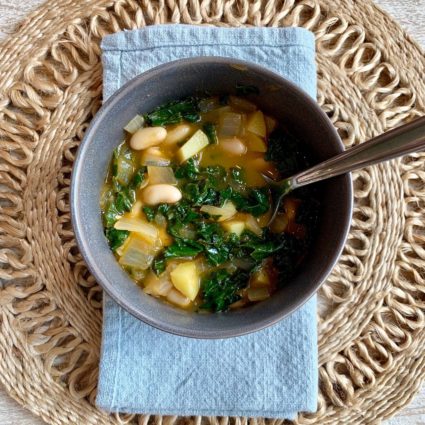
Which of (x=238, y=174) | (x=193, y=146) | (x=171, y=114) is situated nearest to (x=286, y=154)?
(x=238, y=174)

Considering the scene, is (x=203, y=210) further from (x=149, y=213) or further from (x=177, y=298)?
(x=177, y=298)

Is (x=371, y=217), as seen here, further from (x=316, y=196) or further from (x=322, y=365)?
(x=322, y=365)

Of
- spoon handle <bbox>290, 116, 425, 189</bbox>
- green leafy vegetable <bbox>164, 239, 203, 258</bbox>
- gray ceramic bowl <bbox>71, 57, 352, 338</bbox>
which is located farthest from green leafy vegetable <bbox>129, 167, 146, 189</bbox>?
spoon handle <bbox>290, 116, 425, 189</bbox>

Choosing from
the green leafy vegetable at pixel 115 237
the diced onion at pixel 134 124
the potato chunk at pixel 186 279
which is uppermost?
the diced onion at pixel 134 124

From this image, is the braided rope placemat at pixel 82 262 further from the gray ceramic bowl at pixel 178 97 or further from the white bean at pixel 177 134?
the white bean at pixel 177 134

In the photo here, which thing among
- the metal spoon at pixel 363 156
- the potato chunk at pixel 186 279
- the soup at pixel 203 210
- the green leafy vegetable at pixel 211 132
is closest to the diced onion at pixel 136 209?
the soup at pixel 203 210

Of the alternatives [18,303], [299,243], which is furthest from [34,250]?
[299,243]
